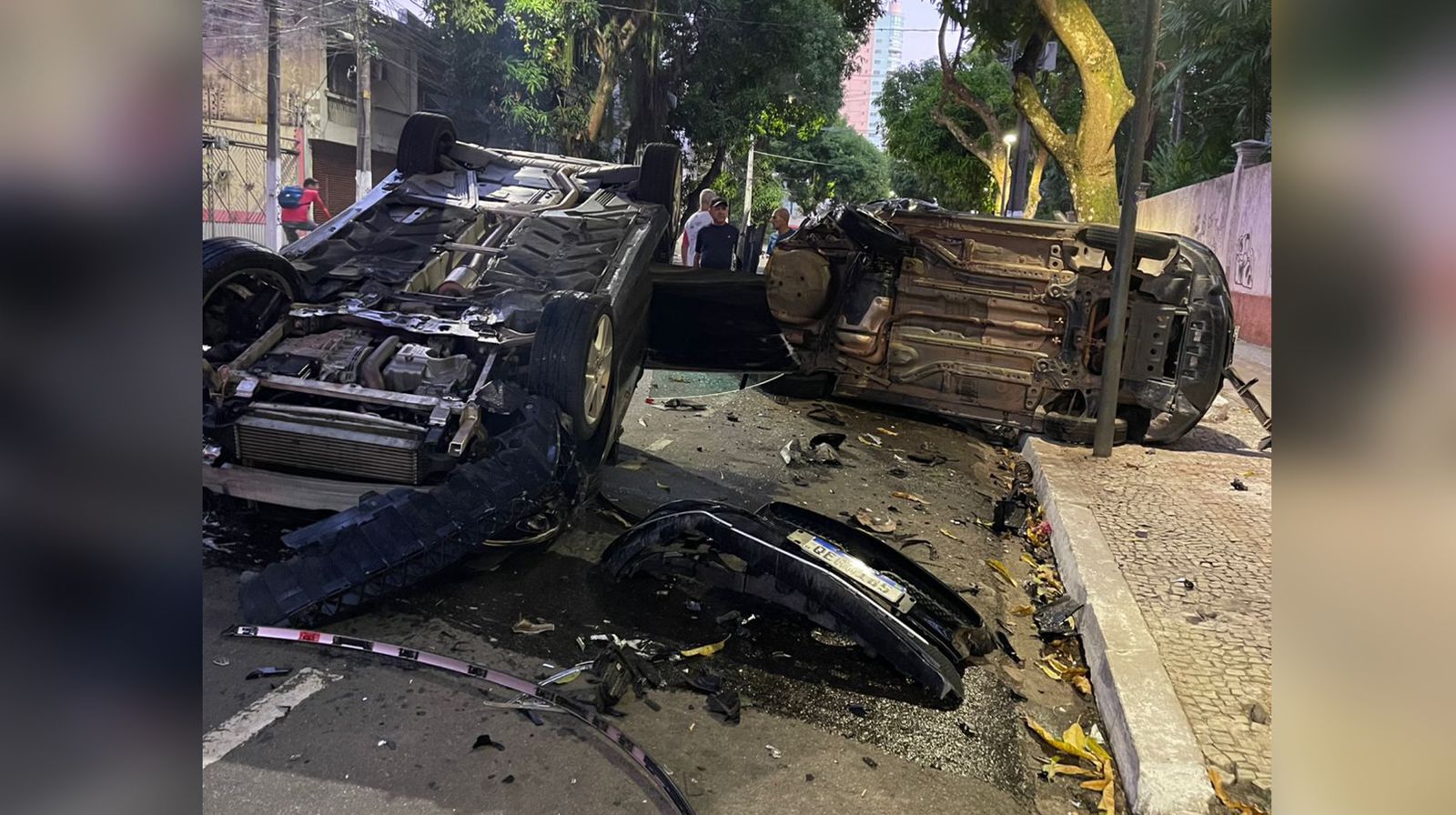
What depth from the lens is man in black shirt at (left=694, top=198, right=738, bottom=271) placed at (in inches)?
388

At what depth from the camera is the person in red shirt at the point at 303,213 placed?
678 cm

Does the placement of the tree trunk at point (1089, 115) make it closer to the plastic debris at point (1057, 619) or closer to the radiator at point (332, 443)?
the plastic debris at point (1057, 619)

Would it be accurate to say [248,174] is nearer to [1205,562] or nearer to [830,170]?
[1205,562]

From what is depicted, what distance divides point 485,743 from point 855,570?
4.93ft

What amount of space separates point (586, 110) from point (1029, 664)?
11.4m

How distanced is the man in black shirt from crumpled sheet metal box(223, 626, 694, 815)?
23.2 ft

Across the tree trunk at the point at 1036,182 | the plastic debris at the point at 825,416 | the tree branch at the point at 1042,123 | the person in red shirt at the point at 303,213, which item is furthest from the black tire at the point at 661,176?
the tree trunk at the point at 1036,182

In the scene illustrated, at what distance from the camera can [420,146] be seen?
6.23 metres

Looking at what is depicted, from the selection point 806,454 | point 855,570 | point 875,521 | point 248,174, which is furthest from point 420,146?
point 855,570

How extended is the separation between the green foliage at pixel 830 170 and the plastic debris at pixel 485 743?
120 feet

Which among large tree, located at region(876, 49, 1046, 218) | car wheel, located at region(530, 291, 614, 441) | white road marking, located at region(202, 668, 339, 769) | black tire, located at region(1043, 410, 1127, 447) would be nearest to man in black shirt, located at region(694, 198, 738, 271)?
black tire, located at region(1043, 410, 1127, 447)
